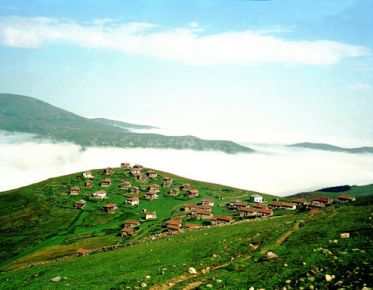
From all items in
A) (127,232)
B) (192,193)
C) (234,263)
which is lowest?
(127,232)

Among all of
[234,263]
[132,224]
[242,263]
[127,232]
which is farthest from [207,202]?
[242,263]

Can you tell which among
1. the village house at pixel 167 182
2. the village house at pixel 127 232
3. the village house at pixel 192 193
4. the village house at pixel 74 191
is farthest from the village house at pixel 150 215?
the village house at pixel 74 191

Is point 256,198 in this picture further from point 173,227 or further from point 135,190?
point 173,227

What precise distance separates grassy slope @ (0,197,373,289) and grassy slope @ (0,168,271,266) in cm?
5423

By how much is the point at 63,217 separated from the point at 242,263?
127 meters

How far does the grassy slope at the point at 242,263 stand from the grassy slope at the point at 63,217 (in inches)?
2135

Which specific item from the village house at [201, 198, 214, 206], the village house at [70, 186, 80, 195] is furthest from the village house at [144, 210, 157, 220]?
the village house at [70, 186, 80, 195]

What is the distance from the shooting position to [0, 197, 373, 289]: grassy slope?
28859 millimetres

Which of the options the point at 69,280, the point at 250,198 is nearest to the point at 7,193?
the point at 250,198

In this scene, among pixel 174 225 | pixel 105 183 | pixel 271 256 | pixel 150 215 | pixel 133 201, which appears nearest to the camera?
pixel 271 256

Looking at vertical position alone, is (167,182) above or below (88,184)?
above

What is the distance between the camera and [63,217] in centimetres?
14538

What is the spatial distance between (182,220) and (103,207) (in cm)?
4385

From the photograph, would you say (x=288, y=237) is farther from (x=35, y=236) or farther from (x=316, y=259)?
(x=35, y=236)
